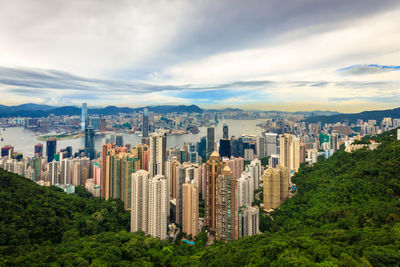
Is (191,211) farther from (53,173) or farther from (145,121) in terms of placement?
(145,121)

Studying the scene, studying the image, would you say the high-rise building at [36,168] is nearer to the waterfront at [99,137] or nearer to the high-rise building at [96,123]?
the waterfront at [99,137]

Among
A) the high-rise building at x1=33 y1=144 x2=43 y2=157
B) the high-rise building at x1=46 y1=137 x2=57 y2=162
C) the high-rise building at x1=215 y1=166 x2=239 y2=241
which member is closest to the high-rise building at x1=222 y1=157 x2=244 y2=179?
the high-rise building at x1=215 y1=166 x2=239 y2=241

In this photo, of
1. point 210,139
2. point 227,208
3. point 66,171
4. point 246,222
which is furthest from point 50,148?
point 246,222

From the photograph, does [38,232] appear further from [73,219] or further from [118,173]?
[118,173]

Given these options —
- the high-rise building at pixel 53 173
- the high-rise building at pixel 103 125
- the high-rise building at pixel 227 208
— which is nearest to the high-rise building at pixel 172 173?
the high-rise building at pixel 227 208

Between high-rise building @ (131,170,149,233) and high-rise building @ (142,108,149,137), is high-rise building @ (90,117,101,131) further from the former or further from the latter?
high-rise building @ (131,170,149,233)
